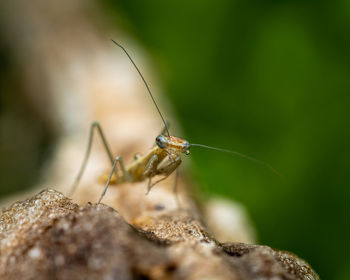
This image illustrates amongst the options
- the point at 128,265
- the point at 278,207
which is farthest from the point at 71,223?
the point at 278,207

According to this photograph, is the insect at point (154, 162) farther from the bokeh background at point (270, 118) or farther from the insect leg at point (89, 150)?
the bokeh background at point (270, 118)

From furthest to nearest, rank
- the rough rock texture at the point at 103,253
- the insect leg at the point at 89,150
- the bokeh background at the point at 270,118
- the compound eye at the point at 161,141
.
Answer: the bokeh background at the point at 270,118
the insect leg at the point at 89,150
the compound eye at the point at 161,141
the rough rock texture at the point at 103,253

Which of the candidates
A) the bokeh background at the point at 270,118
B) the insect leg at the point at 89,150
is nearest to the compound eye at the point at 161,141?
the insect leg at the point at 89,150

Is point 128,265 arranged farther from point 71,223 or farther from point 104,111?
point 104,111

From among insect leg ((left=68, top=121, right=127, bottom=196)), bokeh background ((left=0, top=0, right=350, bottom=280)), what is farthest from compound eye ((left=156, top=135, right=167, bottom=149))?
bokeh background ((left=0, top=0, right=350, bottom=280))

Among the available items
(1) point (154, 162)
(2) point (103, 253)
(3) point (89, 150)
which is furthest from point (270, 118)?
(2) point (103, 253)

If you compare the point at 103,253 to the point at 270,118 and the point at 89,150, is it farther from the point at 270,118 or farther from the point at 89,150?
the point at 270,118
